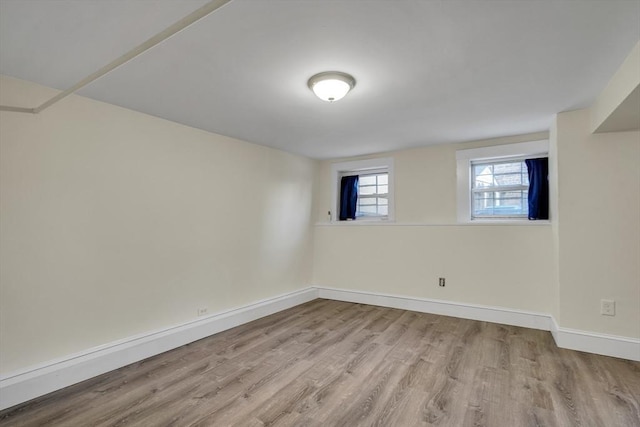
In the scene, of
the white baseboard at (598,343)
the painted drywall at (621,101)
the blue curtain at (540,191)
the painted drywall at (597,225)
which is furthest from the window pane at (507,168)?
the white baseboard at (598,343)

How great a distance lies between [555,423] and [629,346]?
1.54 meters

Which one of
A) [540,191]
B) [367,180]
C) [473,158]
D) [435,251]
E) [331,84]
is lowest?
[435,251]

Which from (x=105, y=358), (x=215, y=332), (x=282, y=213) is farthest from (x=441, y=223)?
(x=105, y=358)

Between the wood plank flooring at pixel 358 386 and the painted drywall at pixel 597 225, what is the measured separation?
0.42 m

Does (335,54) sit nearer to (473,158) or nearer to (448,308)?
(473,158)

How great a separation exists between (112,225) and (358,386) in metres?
2.38

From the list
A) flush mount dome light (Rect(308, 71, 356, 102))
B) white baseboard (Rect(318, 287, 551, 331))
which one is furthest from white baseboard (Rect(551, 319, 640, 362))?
flush mount dome light (Rect(308, 71, 356, 102))

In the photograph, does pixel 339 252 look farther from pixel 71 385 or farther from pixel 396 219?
pixel 71 385

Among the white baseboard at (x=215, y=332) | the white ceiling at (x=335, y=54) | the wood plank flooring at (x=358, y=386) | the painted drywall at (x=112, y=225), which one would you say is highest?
the white ceiling at (x=335, y=54)

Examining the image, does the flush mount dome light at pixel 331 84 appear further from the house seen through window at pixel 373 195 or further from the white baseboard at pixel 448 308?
the white baseboard at pixel 448 308

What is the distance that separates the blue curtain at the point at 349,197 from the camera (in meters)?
4.88

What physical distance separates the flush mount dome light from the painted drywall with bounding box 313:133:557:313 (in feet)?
7.64

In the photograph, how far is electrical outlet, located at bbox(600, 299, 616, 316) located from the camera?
2.72m

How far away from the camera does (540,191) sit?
3.47 meters
